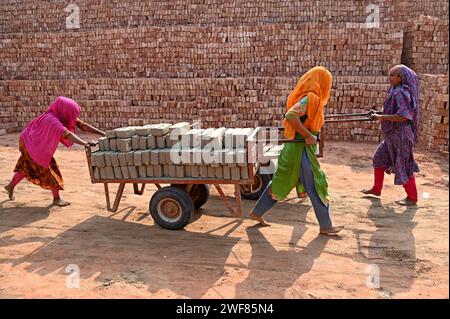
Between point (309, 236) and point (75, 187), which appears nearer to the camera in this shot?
point (309, 236)

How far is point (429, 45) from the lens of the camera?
1151 centimetres

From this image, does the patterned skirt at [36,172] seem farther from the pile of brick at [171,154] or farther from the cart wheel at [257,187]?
the cart wheel at [257,187]

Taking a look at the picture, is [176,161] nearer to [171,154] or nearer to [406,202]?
[171,154]

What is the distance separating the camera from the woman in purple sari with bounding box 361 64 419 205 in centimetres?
550

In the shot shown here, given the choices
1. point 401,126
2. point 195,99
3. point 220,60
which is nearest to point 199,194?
point 401,126

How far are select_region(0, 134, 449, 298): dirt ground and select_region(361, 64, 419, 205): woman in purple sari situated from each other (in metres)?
0.52

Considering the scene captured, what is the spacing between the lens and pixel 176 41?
13164 mm

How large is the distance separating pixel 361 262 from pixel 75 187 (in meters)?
5.05

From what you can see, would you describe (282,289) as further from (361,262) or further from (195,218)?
(195,218)

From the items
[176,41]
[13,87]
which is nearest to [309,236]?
[176,41]

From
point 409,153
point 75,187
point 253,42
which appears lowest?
point 75,187

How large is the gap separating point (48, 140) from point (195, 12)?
10658 mm

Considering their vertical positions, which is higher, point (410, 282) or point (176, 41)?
point (176, 41)
